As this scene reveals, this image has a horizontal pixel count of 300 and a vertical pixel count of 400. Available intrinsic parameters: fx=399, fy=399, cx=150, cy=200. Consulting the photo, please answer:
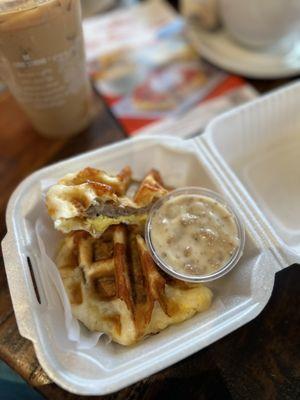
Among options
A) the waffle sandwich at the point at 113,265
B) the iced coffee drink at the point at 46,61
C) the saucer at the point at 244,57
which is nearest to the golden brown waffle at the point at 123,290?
the waffle sandwich at the point at 113,265

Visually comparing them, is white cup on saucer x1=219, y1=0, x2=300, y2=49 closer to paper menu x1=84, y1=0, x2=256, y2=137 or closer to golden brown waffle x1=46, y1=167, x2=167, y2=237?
paper menu x1=84, y1=0, x2=256, y2=137

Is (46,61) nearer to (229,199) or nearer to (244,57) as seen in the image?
(229,199)

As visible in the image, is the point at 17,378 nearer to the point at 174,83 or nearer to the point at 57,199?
the point at 57,199

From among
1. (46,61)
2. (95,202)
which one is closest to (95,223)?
(95,202)

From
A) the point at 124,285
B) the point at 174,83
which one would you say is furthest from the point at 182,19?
the point at 124,285

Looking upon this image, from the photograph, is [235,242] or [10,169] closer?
[235,242]

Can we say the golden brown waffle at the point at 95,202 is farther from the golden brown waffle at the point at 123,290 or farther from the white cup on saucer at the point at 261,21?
the white cup on saucer at the point at 261,21

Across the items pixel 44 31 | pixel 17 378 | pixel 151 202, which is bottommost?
pixel 17 378
